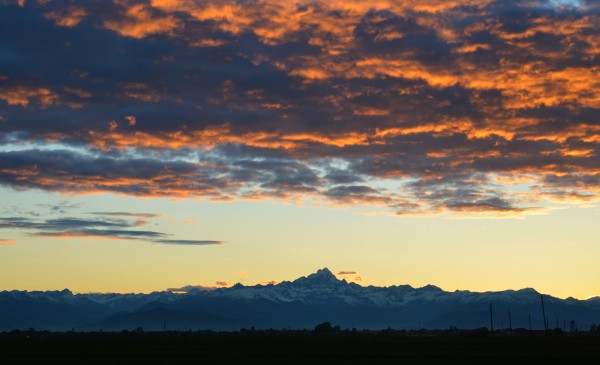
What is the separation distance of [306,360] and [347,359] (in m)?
4.89

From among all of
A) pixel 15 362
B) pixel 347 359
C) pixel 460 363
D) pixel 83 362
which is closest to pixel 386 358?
pixel 347 359

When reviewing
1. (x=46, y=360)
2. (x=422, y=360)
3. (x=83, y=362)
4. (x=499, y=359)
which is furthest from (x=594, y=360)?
(x=46, y=360)

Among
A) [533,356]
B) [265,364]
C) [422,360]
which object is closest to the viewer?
[265,364]

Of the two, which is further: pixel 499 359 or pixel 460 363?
pixel 499 359

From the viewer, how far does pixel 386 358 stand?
9544 centimetres

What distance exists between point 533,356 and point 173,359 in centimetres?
4159

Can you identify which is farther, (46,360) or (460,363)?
(46,360)

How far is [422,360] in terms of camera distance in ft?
302

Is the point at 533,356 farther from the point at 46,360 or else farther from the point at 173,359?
the point at 46,360

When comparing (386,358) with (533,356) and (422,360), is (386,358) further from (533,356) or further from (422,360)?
(533,356)

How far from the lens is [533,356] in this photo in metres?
99.7

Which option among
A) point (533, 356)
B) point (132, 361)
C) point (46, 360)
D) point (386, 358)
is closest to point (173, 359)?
point (132, 361)

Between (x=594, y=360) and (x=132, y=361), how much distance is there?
161ft

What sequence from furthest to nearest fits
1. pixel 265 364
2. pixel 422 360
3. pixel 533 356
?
pixel 533 356
pixel 422 360
pixel 265 364
